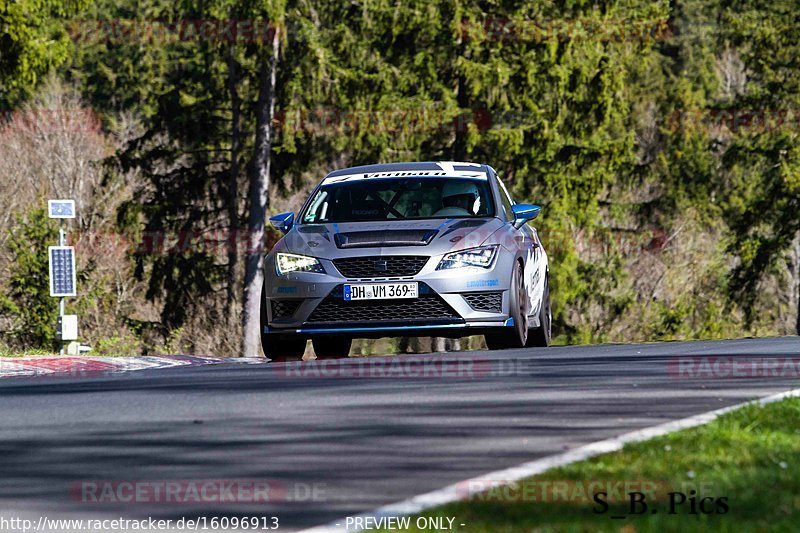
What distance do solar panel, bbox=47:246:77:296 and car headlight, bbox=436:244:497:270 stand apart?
11254mm

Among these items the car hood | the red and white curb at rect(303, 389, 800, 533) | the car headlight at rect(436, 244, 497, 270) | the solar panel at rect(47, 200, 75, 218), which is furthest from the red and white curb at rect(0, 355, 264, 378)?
the red and white curb at rect(303, 389, 800, 533)

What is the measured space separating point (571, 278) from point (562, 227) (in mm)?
1962

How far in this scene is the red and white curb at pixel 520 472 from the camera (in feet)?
20.1

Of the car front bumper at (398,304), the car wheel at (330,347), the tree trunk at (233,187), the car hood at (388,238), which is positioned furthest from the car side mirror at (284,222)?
the tree trunk at (233,187)

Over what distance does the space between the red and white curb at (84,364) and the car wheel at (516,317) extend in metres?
3.03

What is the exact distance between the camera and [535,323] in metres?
16.8

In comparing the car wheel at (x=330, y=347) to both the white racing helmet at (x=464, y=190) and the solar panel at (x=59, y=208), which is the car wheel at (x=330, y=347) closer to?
the white racing helmet at (x=464, y=190)

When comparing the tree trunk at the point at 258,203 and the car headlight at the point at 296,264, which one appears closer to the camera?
the car headlight at the point at 296,264

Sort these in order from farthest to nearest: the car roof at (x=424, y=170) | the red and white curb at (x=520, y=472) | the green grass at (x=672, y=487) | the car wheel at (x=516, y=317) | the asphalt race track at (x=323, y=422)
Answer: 1. the car roof at (x=424, y=170)
2. the car wheel at (x=516, y=317)
3. the asphalt race track at (x=323, y=422)
4. the red and white curb at (x=520, y=472)
5. the green grass at (x=672, y=487)

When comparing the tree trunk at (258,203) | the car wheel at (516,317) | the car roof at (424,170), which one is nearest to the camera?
the car wheel at (516,317)

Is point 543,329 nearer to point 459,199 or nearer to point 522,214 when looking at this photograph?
point 522,214

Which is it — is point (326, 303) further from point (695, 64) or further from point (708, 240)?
point (695, 64)

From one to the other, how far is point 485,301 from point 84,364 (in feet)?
14.0

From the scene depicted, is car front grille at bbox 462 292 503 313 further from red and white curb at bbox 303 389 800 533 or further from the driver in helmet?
red and white curb at bbox 303 389 800 533
